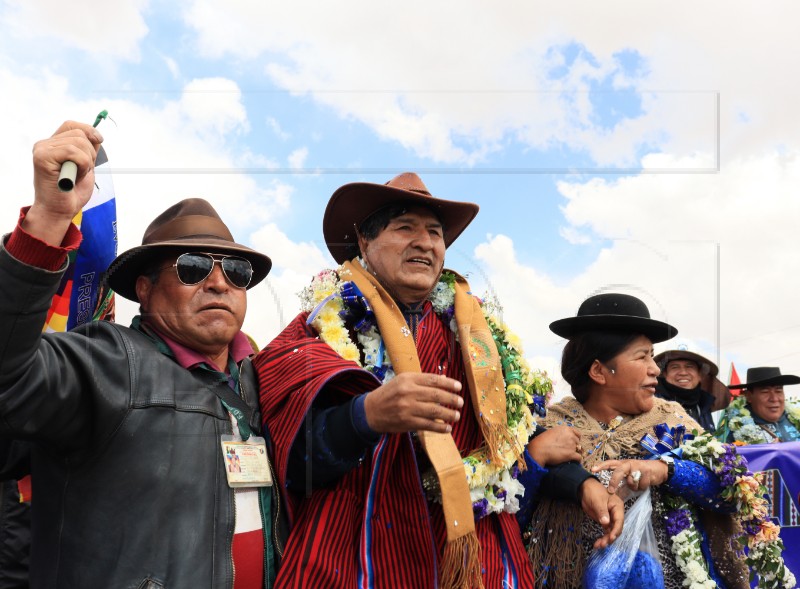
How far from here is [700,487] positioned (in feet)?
11.4

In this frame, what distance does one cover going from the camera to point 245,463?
8.79 ft

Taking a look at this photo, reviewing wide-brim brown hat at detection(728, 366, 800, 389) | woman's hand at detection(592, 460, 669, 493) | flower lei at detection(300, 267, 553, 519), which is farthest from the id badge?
wide-brim brown hat at detection(728, 366, 800, 389)

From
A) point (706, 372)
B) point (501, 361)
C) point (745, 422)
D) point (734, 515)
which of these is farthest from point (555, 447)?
point (745, 422)

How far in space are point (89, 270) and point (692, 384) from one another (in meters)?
5.44

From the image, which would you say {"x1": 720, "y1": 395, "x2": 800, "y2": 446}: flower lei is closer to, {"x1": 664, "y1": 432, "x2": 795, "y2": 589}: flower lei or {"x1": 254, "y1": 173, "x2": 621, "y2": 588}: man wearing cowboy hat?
{"x1": 664, "y1": 432, "x2": 795, "y2": 589}: flower lei

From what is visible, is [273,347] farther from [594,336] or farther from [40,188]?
[594,336]

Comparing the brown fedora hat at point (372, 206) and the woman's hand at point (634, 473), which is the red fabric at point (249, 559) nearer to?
the brown fedora hat at point (372, 206)

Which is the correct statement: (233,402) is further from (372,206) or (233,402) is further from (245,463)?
(372,206)

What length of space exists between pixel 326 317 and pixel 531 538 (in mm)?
1526

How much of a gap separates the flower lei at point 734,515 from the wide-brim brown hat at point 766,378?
15.3 feet

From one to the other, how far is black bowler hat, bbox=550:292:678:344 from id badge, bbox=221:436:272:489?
6.27 feet

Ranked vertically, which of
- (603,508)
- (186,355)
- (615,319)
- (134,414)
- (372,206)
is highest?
(372,206)

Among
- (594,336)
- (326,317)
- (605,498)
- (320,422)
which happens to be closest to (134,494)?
(320,422)

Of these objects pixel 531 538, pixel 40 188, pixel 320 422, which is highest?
pixel 40 188
